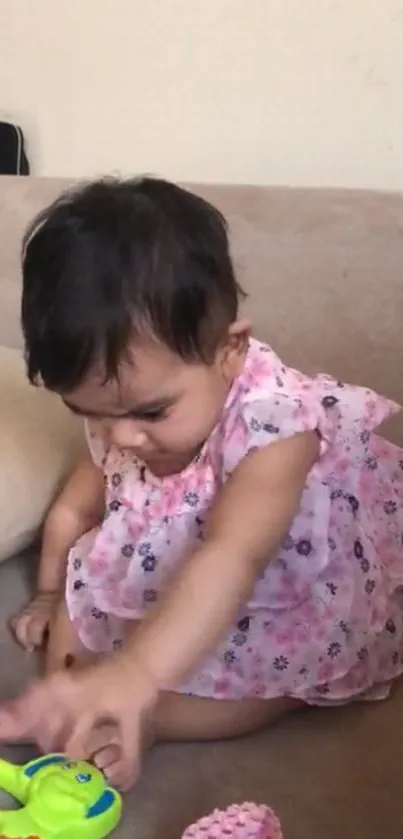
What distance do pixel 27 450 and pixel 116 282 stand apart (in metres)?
0.37

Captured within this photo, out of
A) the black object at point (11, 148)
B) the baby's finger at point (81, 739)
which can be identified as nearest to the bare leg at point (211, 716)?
the baby's finger at point (81, 739)

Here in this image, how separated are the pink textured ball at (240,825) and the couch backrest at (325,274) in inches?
19.5

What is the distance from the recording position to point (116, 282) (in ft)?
2.45

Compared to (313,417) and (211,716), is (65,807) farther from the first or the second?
(313,417)

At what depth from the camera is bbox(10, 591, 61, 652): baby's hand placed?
98 cm

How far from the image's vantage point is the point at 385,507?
100cm

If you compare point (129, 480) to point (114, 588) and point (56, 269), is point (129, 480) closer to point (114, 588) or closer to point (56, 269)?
point (114, 588)

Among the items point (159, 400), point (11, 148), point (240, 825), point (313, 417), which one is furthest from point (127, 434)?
point (11, 148)

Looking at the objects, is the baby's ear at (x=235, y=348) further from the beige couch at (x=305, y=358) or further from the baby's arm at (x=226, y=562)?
the beige couch at (x=305, y=358)

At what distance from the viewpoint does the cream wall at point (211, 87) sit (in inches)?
50.3

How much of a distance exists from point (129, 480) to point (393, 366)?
0.93 ft

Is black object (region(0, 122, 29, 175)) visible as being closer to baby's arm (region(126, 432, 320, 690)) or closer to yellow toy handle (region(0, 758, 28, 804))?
baby's arm (region(126, 432, 320, 690))

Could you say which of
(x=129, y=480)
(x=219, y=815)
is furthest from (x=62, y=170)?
(x=219, y=815)

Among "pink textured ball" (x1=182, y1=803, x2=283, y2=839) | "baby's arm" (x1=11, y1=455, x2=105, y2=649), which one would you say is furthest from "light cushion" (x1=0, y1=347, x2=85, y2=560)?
"pink textured ball" (x1=182, y1=803, x2=283, y2=839)
